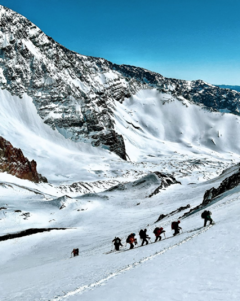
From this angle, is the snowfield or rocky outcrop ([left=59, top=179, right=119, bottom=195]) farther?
rocky outcrop ([left=59, top=179, right=119, bottom=195])

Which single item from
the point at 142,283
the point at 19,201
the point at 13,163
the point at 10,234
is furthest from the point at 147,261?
the point at 13,163

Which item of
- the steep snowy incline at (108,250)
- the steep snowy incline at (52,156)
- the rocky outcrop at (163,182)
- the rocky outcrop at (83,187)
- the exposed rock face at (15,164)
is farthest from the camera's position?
the steep snowy incline at (52,156)

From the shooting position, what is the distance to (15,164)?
97438mm

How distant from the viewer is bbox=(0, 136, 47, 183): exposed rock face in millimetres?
95500

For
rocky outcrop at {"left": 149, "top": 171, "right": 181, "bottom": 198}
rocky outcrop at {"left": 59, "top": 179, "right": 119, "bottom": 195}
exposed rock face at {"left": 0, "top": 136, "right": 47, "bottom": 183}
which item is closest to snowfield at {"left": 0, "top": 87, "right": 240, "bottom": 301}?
rocky outcrop at {"left": 59, "top": 179, "right": 119, "bottom": 195}

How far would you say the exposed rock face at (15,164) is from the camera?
9550cm

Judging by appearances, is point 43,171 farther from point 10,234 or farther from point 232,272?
point 232,272

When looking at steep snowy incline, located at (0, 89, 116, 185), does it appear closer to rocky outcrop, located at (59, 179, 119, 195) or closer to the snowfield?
rocky outcrop, located at (59, 179, 119, 195)

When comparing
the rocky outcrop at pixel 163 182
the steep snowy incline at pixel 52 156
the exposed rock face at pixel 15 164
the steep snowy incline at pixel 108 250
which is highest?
the steep snowy incline at pixel 52 156

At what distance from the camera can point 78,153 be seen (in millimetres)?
196625

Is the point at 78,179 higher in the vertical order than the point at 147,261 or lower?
higher

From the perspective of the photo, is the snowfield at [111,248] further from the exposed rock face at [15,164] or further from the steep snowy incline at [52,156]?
the steep snowy incline at [52,156]

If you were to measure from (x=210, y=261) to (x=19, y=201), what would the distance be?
54.3 meters

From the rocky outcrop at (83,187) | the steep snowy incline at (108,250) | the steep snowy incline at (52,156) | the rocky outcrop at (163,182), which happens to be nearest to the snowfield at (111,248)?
the steep snowy incline at (108,250)
